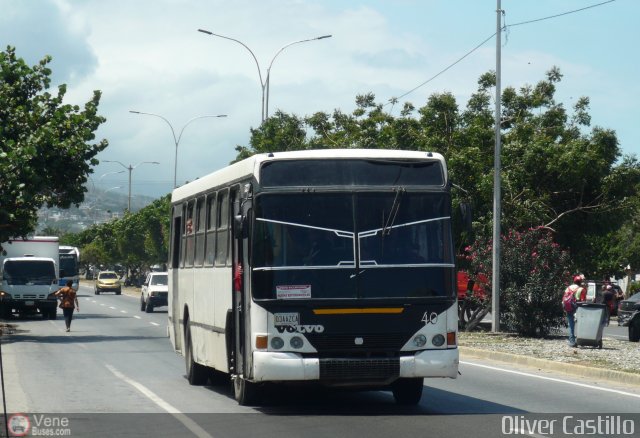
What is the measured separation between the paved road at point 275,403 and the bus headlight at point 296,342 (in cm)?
81

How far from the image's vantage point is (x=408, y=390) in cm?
1492

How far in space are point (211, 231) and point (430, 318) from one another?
4039mm

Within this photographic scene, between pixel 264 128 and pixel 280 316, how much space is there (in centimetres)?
3724

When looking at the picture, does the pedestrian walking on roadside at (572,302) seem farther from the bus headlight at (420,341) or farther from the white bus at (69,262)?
the white bus at (69,262)

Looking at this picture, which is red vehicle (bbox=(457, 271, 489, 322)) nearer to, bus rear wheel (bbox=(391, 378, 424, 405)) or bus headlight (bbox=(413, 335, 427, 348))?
bus rear wheel (bbox=(391, 378, 424, 405))

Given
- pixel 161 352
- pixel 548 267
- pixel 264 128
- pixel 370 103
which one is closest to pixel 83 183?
pixel 161 352

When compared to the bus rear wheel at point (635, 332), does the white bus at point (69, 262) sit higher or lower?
higher

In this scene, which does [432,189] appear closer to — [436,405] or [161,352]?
[436,405]

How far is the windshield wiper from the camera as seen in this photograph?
1380 centimetres

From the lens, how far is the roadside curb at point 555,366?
63.3 feet

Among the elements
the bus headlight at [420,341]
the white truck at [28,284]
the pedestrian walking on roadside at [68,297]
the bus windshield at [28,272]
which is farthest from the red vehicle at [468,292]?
the bus headlight at [420,341]

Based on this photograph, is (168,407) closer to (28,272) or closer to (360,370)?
(360,370)

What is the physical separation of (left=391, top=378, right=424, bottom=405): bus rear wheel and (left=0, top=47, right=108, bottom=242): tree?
18122 millimetres

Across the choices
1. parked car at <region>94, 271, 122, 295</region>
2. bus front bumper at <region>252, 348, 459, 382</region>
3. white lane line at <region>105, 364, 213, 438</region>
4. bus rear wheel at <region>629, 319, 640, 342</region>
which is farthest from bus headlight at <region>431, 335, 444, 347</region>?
parked car at <region>94, 271, 122, 295</region>
